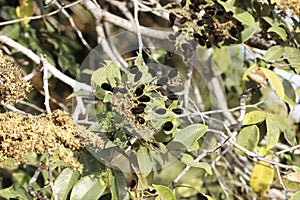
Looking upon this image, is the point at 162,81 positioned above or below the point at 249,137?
above

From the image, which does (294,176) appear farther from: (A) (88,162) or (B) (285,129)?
(A) (88,162)

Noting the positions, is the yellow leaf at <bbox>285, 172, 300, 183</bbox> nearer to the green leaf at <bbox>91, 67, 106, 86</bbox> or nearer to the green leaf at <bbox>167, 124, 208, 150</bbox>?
the green leaf at <bbox>167, 124, 208, 150</bbox>

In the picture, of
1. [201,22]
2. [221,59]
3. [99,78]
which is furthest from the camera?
[221,59]

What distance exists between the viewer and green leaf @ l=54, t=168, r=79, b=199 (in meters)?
1.19

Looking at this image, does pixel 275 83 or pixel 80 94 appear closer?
pixel 80 94

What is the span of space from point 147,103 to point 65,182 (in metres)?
0.25

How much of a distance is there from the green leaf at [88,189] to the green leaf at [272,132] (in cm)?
46

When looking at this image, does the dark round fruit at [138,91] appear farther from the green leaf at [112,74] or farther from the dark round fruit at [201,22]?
the dark round fruit at [201,22]

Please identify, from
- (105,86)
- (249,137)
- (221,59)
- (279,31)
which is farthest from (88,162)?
(221,59)

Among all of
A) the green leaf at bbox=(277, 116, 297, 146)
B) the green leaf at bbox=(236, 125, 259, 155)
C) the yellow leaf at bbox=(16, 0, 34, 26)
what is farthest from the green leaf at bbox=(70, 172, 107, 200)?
the yellow leaf at bbox=(16, 0, 34, 26)

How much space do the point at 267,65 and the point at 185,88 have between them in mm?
243

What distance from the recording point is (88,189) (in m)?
1.16

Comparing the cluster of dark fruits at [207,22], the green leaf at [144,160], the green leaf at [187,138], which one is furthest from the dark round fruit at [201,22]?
the green leaf at [144,160]

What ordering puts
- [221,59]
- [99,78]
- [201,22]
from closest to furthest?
[99,78], [201,22], [221,59]
